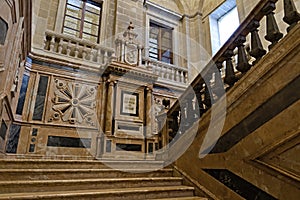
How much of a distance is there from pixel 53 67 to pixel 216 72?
11.9 feet

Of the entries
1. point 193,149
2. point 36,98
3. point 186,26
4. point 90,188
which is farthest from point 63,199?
point 186,26

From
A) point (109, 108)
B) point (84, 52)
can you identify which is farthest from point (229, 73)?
point (84, 52)

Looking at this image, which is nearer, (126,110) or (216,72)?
(216,72)

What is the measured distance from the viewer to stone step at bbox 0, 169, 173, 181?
6.18 feet

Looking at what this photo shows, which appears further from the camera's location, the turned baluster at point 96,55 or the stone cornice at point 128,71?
the turned baluster at point 96,55

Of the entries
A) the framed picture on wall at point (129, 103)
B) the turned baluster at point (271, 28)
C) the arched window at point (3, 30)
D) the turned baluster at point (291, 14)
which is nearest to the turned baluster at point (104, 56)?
the framed picture on wall at point (129, 103)

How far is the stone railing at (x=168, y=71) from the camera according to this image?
6.06 metres

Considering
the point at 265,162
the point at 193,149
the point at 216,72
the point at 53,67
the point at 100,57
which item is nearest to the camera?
the point at 265,162

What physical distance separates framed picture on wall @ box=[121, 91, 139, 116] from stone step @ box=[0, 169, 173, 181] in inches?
104

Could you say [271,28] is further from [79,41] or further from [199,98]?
[79,41]

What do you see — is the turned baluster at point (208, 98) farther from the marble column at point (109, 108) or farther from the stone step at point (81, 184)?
the marble column at point (109, 108)

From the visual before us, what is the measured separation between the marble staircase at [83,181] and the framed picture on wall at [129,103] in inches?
99.6

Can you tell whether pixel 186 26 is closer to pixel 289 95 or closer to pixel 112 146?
pixel 112 146

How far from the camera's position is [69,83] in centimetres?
479
